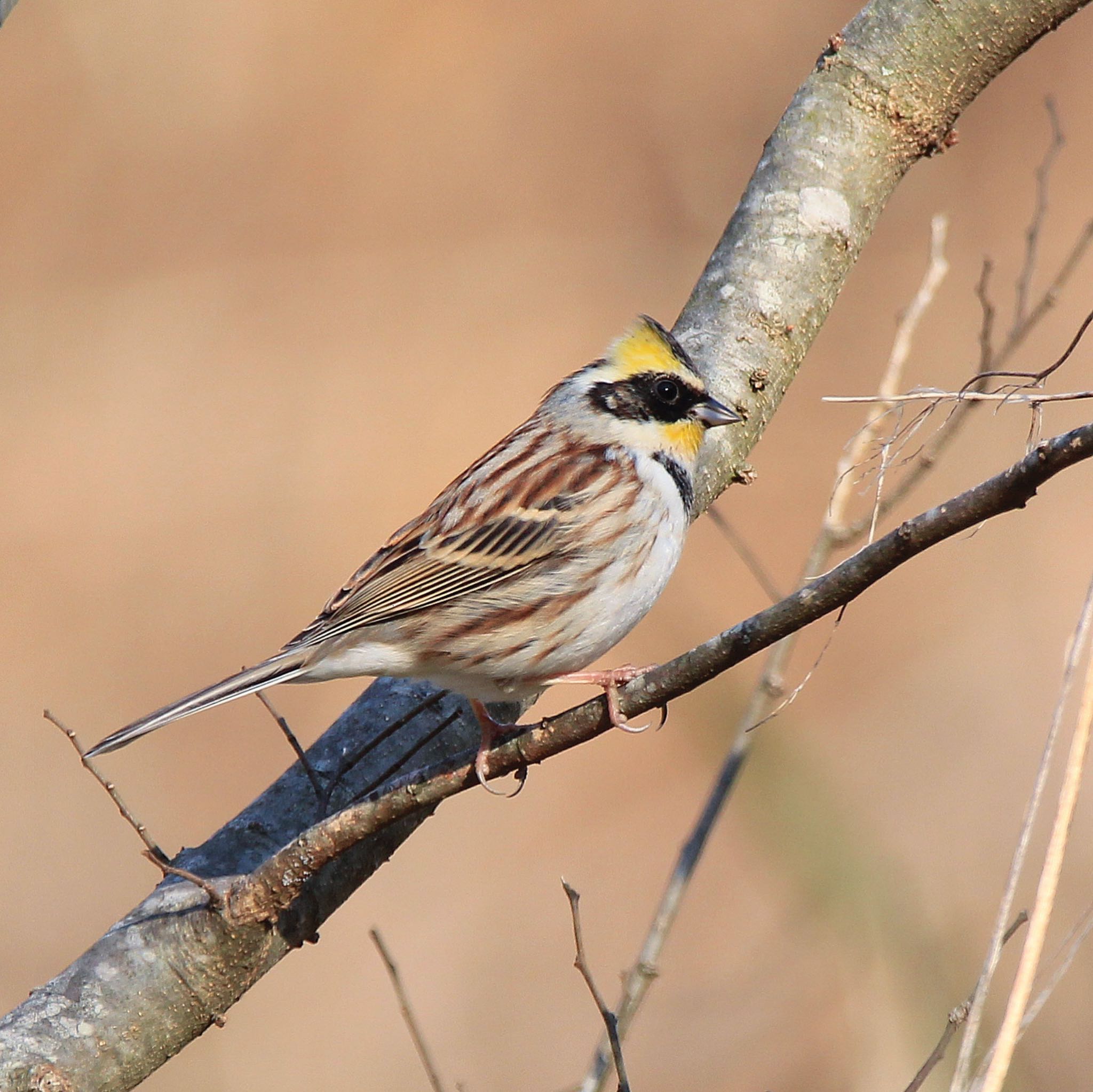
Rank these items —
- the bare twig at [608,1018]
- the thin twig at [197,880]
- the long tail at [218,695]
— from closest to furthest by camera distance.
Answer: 1. the bare twig at [608,1018]
2. the thin twig at [197,880]
3. the long tail at [218,695]

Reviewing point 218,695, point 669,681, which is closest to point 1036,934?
point 669,681

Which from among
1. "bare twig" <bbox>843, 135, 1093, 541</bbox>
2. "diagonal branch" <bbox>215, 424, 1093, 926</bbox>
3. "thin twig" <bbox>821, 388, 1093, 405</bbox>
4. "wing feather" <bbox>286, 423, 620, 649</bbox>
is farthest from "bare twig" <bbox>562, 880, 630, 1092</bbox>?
"bare twig" <bbox>843, 135, 1093, 541</bbox>

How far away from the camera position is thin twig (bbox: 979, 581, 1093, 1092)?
6.71ft

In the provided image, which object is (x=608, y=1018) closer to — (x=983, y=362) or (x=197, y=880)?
(x=197, y=880)

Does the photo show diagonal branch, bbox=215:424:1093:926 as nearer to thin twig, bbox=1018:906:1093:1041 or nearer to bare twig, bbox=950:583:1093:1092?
bare twig, bbox=950:583:1093:1092

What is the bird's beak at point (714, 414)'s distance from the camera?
3.94m

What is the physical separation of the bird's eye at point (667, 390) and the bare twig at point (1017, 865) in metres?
1.90

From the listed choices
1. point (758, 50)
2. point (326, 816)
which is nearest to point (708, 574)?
point (758, 50)

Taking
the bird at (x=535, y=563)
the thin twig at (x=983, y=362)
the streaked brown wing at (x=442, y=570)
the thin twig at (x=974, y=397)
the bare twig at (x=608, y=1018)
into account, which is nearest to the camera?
the thin twig at (x=974, y=397)

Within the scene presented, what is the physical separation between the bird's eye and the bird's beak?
0.08m

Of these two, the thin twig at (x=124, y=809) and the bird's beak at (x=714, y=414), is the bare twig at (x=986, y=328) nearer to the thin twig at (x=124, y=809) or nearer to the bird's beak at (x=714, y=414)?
the bird's beak at (x=714, y=414)

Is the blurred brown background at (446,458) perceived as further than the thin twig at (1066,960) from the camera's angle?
Yes

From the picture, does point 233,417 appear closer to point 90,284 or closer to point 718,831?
point 90,284

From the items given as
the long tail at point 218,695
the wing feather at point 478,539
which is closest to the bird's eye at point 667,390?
the wing feather at point 478,539
